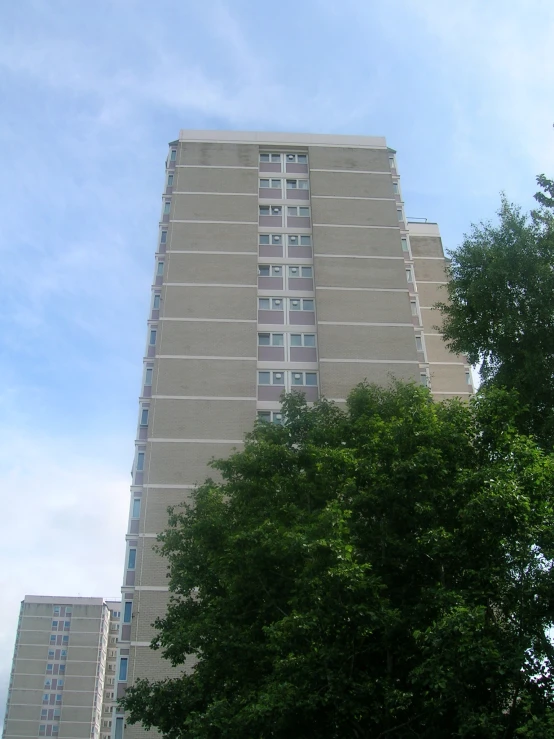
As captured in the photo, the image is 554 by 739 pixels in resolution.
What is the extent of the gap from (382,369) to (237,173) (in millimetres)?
13564

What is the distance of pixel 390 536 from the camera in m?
13.9

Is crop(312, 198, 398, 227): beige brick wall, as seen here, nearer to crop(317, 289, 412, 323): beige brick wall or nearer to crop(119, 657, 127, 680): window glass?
crop(317, 289, 412, 323): beige brick wall

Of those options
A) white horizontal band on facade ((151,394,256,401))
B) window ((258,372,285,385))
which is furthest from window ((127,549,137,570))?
window ((258,372,285,385))

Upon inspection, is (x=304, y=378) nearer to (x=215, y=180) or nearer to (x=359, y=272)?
(x=359, y=272)

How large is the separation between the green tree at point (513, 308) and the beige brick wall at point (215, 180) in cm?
1972

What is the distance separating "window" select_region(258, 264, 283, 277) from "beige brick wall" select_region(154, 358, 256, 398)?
17.5 ft

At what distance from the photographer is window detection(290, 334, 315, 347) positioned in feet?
106

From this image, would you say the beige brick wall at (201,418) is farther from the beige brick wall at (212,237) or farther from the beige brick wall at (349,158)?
the beige brick wall at (349,158)

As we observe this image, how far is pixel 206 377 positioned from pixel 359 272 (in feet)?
30.2

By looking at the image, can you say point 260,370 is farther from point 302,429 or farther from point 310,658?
point 310,658

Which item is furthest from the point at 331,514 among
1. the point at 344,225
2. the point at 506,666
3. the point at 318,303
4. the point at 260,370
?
the point at 344,225

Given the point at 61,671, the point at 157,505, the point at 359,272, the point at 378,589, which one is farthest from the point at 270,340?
the point at 61,671

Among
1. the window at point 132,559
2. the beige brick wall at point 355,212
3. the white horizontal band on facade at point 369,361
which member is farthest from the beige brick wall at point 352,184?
the window at point 132,559

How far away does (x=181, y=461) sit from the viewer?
94.4 ft
